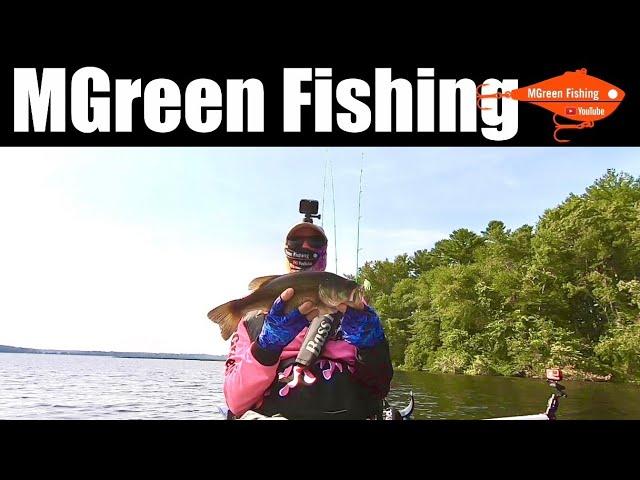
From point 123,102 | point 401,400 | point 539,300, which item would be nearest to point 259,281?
point 123,102

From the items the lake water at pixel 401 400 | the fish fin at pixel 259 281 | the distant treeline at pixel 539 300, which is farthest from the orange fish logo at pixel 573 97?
the distant treeline at pixel 539 300

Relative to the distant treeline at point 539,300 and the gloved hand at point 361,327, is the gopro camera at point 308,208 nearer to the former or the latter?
the gloved hand at point 361,327

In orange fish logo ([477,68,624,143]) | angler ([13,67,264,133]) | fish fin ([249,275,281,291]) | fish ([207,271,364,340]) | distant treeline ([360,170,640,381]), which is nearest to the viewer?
fish ([207,271,364,340])

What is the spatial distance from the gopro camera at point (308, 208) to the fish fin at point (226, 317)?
80 centimetres

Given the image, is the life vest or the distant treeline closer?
the life vest

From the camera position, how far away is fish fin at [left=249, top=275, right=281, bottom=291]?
3760mm

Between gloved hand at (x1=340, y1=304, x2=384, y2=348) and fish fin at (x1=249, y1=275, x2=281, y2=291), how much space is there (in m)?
0.53

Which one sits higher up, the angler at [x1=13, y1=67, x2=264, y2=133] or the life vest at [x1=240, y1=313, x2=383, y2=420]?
the angler at [x1=13, y1=67, x2=264, y2=133]

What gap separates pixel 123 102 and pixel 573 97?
13.6 feet

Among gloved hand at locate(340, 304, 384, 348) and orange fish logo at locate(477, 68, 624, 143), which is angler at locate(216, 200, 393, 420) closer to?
gloved hand at locate(340, 304, 384, 348)

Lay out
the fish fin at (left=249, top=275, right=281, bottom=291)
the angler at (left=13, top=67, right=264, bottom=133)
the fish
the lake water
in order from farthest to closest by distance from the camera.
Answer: the lake water < the angler at (left=13, top=67, right=264, bottom=133) < the fish fin at (left=249, top=275, right=281, bottom=291) < the fish

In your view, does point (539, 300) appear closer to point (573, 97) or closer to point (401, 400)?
point (401, 400)

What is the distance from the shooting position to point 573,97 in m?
5.18

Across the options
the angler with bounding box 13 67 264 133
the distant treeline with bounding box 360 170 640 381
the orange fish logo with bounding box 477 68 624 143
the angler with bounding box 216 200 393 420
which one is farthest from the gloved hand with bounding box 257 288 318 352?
the distant treeline with bounding box 360 170 640 381
